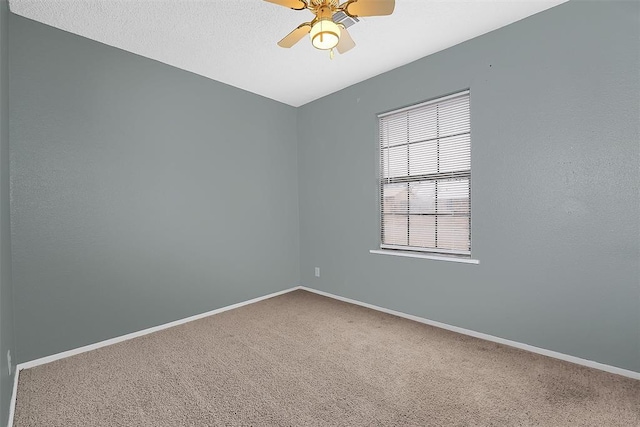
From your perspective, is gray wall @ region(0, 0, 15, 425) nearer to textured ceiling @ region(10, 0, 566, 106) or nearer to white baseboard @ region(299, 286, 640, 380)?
textured ceiling @ region(10, 0, 566, 106)

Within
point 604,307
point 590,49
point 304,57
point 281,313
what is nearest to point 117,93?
point 304,57

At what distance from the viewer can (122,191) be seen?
2.87 meters

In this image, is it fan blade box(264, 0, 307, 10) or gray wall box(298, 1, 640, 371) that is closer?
fan blade box(264, 0, 307, 10)

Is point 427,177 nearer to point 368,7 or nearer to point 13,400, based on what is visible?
point 368,7

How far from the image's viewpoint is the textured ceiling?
232 cm

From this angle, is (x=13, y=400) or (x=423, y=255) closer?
(x=13, y=400)

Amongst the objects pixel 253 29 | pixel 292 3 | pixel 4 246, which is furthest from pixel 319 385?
pixel 253 29

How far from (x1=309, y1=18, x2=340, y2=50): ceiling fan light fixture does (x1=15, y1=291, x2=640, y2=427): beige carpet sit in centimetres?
227

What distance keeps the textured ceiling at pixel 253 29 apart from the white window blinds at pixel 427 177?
61 cm

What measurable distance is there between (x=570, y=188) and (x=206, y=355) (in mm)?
3251

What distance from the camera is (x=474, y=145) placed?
2.83 m

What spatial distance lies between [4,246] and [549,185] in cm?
395

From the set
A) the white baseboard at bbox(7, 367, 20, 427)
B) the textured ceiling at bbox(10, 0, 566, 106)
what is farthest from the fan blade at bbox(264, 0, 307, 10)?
the white baseboard at bbox(7, 367, 20, 427)

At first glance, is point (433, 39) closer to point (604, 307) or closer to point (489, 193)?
point (489, 193)
